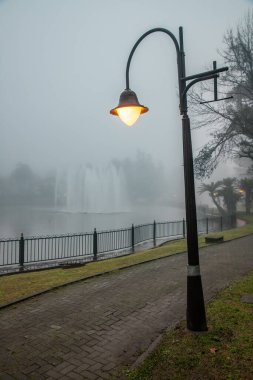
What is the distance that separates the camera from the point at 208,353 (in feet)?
13.7

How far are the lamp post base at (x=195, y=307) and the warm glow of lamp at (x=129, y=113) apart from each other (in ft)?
9.20

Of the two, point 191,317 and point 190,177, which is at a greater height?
point 190,177

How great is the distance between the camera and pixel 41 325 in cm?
→ 516

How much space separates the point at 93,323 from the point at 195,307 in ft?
5.71

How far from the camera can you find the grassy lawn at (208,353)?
146 inches

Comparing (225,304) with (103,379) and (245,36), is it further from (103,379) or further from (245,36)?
(245,36)

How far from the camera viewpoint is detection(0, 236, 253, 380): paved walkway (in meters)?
3.97

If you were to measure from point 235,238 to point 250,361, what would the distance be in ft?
44.8

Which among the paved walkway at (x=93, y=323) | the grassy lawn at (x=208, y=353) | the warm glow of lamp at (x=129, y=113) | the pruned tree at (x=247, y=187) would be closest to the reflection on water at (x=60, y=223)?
the pruned tree at (x=247, y=187)

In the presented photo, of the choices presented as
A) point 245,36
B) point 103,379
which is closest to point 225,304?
point 103,379

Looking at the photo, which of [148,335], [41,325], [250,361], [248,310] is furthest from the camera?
[248,310]

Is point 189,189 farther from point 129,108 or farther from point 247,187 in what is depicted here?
point 247,187

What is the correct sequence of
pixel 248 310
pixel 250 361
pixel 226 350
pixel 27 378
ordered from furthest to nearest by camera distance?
1. pixel 248 310
2. pixel 226 350
3. pixel 250 361
4. pixel 27 378

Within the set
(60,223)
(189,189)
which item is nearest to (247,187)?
(60,223)
